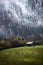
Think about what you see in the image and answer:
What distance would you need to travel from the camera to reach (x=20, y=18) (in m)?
4.41

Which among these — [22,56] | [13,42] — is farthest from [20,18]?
[22,56]

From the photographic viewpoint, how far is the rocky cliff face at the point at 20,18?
14.4 ft

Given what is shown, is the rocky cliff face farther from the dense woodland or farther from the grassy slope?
the grassy slope

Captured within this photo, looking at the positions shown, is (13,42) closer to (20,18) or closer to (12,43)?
(12,43)

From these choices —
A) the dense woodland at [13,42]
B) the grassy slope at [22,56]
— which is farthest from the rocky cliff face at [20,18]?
the grassy slope at [22,56]

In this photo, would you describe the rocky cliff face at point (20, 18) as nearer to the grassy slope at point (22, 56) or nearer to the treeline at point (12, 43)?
the treeline at point (12, 43)

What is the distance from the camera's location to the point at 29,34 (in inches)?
173

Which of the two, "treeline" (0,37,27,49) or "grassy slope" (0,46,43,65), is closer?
"grassy slope" (0,46,43,65)

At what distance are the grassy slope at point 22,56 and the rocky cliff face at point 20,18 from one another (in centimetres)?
35

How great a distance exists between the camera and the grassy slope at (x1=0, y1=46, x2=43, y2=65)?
4126 millimetres

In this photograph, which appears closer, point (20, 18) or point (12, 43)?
point (12, 43)

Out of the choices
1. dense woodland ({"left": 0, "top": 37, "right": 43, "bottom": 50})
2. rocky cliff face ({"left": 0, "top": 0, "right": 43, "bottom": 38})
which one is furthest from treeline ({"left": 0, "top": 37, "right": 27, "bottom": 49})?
rocky cliff face ({"left": 0, "top": 0, "right": 43, "bottom": 38})

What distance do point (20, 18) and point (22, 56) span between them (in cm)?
88

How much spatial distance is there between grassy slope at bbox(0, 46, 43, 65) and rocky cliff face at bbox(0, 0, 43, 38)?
0.35m
